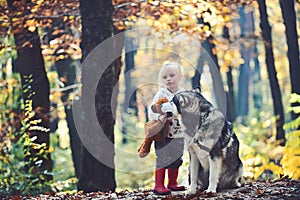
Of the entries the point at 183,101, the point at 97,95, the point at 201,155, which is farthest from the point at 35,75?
the point at 201,155

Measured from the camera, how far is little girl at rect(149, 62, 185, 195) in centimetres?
771

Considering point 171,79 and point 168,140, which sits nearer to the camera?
point 168,140

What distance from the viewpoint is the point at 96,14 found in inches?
387

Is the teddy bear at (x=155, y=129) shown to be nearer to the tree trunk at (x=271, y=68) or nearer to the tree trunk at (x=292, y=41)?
the tree trunk at (x=292, y=41)

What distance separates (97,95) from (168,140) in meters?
2.44

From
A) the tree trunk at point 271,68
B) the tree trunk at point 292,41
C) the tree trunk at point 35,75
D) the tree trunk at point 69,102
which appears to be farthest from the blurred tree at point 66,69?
the tree trunk at point 292,41

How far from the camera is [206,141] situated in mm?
7172

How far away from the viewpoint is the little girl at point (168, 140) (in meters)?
7.71

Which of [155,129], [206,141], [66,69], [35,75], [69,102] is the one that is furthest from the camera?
[69,102]

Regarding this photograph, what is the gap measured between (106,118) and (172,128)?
2.43 meters

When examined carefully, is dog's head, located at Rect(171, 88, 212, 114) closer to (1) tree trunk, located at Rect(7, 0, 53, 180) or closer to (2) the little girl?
(2) the little girl

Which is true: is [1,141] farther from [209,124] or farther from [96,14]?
[209,124]

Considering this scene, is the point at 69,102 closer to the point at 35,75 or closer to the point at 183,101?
the point at 35,75

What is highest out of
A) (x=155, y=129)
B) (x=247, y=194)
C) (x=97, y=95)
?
(x=97, y=95)
